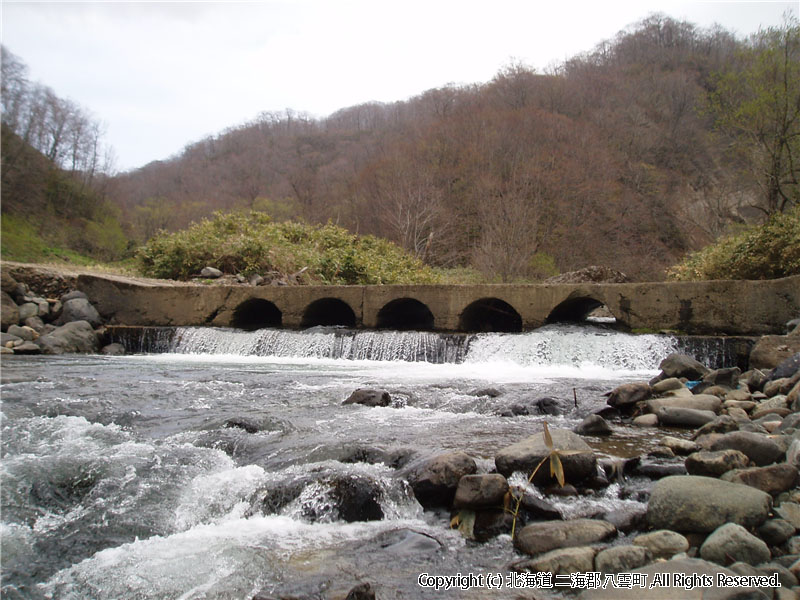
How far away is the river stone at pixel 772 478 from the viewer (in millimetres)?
3338

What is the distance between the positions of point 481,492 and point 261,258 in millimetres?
16372

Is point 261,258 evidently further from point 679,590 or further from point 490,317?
point 679,590

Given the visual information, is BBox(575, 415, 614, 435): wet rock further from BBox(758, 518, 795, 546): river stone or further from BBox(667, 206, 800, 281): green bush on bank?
BBox(667, 206, 800, 281): green bush on bank

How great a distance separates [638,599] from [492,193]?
2996 cm

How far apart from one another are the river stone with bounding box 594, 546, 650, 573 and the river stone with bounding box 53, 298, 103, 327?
14.3 meters

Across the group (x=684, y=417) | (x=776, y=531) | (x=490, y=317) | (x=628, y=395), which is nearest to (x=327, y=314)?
(x=490, y=317)

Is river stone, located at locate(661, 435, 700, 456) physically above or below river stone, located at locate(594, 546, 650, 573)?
above

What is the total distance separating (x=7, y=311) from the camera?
12766mm

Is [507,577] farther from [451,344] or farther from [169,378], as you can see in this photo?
[451,344]

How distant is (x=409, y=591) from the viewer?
2787 millimetres

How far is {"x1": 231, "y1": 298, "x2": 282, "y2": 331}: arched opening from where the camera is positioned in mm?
15042

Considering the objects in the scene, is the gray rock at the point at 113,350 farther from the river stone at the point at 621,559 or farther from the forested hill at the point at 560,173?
the forested hill at the point at 560,173

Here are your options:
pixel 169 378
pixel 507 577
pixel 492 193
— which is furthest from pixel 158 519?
pixel 492 193

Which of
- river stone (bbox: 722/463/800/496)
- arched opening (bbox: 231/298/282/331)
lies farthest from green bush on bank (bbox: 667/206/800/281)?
arched opening (bbox: 231/298/282/331)
